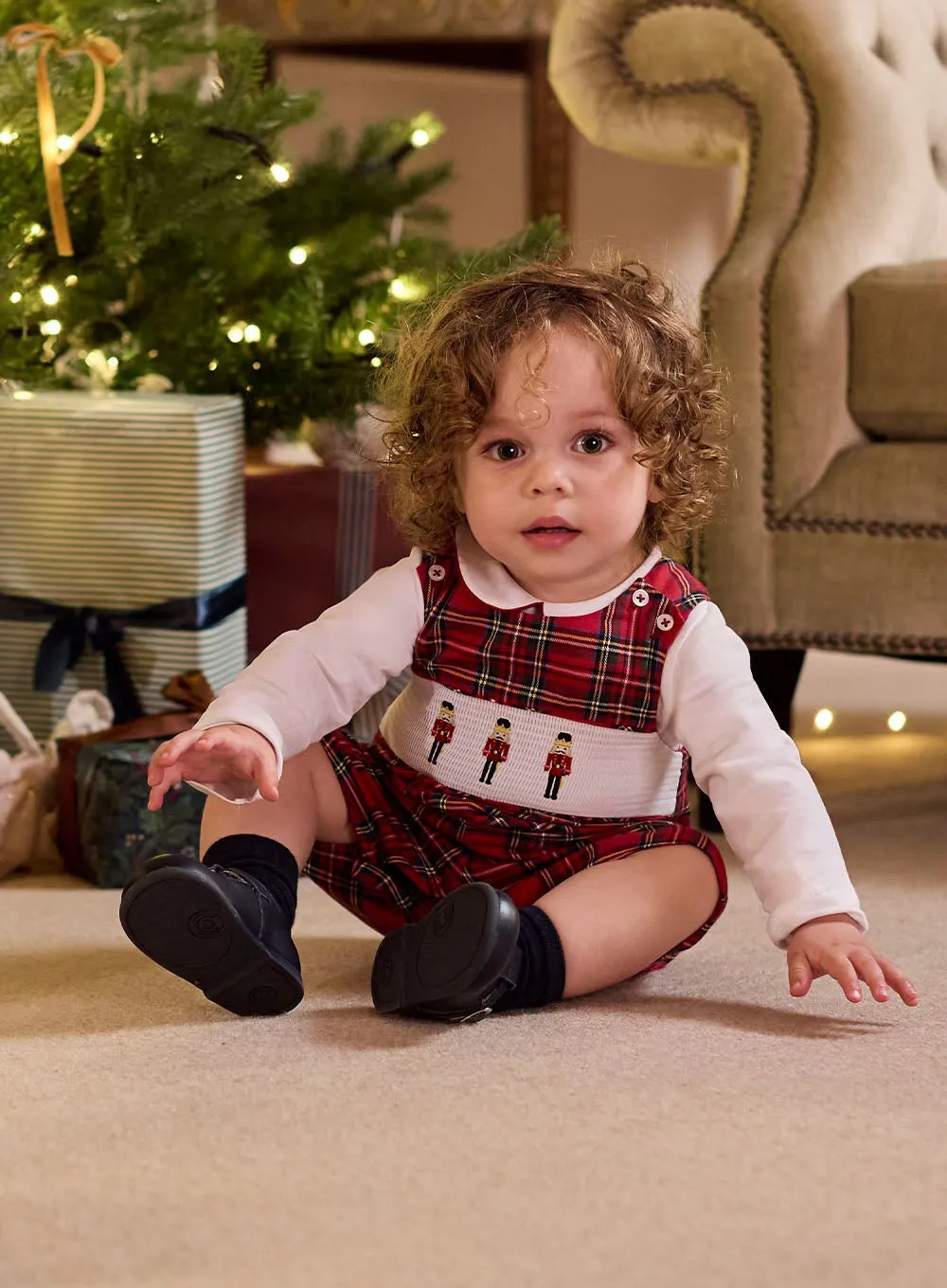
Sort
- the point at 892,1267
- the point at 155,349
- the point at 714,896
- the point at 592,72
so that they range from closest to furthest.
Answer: the point at 892,1267, the point at 714,896, the point at 592,72, the point at 155,349

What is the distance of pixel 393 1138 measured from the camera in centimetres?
78

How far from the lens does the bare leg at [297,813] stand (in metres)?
1.04

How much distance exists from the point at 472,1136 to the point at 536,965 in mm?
195

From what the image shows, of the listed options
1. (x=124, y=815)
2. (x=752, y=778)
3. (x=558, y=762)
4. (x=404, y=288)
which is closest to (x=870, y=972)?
(x=752, y=778)

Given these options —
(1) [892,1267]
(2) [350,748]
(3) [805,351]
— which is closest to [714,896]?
(2) [350,748]

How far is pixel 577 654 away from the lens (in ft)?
3.51

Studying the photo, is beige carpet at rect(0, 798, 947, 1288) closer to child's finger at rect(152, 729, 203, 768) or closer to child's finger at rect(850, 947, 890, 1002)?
child's finger at rect(850, 947, 890, 1002)

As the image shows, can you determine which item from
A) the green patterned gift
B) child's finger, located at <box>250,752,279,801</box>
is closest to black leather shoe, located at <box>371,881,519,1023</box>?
child's finger, located at <box>250,752,279,801</box>

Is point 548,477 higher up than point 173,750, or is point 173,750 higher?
point 548,477

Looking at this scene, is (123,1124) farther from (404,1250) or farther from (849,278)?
(849,278)

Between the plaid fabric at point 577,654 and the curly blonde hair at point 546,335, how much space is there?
0.23 ft

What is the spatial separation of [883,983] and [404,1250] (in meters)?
0.36

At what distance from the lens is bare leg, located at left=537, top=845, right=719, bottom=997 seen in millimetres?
993

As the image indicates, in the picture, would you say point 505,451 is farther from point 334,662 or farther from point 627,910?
point 627,910
